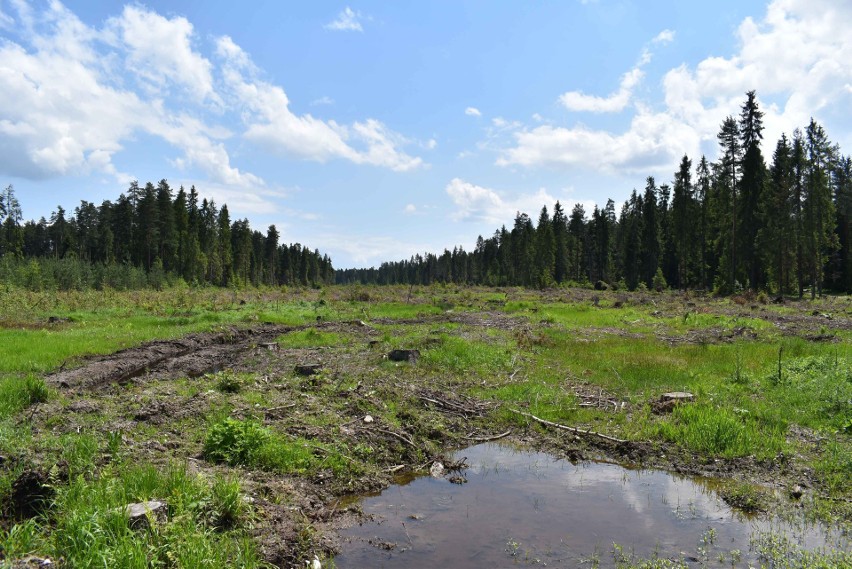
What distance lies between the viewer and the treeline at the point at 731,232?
48.8 metres

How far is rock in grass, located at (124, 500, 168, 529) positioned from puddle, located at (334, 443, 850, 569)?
202 cm

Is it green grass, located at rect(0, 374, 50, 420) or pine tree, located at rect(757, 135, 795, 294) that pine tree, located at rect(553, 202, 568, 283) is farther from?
green grass, located at rect(0, 374, 50, 420)

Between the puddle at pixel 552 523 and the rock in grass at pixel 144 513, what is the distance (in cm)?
202

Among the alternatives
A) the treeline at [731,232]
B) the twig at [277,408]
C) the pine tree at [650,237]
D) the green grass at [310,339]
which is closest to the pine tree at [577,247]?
the treeline at [731,232]

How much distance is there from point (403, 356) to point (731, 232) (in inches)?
1948

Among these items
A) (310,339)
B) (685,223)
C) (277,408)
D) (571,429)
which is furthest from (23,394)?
(685,223)

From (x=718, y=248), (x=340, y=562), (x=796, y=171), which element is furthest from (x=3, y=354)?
(x=718, y=248)

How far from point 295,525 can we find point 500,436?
5.18 meters

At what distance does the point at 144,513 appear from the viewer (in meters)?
5.21

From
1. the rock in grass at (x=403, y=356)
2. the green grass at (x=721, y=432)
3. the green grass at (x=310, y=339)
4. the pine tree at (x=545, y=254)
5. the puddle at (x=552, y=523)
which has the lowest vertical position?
the puddle at (x=552, y=523)

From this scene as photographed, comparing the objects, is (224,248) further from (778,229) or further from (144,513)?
(144,513)

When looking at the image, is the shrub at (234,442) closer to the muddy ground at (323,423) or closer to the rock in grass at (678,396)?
the muddy ground at (323,423)

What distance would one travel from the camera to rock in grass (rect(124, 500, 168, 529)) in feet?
16.8

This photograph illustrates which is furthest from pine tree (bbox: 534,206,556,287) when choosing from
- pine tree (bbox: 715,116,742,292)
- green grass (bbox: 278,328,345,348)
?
green grass (bbox: 278,328,345,348)
